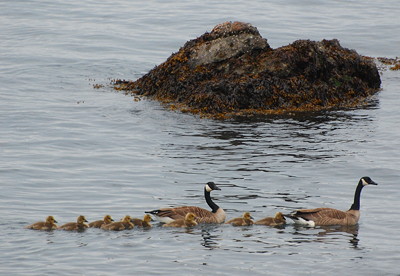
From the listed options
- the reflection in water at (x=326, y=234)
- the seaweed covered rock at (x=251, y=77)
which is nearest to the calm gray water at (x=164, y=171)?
the reflection in water at (x=326, y=234)

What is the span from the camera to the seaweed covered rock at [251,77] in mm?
27031

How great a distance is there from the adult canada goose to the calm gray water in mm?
196

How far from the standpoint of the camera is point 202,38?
29.3 metres

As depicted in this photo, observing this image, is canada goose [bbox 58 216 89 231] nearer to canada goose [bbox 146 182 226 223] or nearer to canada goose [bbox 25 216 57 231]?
canada goose [bbox 25 216 57 231]

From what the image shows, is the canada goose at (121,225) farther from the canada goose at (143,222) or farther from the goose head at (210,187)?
the goose head at (210,187)

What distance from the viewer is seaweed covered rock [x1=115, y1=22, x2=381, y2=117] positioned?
27031 millimetres

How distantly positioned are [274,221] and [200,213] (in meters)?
1.63

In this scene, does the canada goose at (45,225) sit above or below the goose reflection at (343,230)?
above

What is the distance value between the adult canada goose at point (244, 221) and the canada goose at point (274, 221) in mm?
217

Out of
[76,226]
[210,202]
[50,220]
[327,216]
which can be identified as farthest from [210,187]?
[50,220]

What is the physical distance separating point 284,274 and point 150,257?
2.56m

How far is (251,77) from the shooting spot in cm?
2741

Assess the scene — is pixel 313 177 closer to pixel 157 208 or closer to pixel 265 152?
pixel 265 152

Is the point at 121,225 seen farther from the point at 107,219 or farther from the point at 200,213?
the point at 200,213
